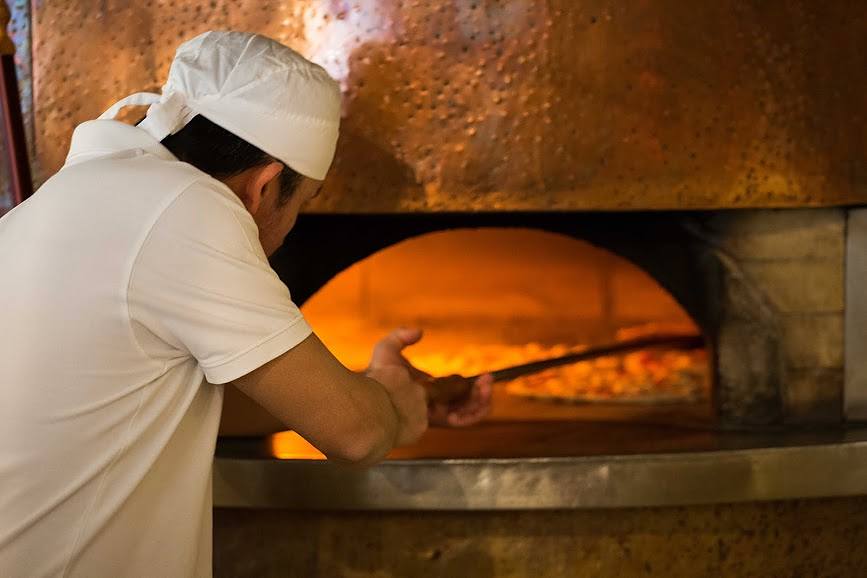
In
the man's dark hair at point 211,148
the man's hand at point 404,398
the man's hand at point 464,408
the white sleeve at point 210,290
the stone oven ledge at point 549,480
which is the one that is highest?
the man's dark hair at point 211,148

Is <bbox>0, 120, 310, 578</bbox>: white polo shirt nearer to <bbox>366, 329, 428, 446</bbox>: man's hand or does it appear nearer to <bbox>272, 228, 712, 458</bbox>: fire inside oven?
<bbox>366, 329, 428, 446</bbox>: man's hand

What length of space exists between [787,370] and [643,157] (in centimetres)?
62

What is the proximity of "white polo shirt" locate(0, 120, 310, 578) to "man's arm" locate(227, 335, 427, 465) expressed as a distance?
3 cm

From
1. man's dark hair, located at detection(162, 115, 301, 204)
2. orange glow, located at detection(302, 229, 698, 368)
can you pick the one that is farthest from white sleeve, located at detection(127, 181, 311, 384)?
orange glow, located at detection(302, 229, 698, 368)

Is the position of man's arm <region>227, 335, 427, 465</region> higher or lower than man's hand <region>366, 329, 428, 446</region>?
higher

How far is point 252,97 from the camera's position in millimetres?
1363

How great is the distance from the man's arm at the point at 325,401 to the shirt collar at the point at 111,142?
31 centimetres

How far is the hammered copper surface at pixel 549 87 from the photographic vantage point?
2109mm

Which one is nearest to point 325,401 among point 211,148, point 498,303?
point 211,148

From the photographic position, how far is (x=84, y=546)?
4.25 ft

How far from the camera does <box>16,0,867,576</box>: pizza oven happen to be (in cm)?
211

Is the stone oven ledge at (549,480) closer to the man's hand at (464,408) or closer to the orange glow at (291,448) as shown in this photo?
the orange glow at (291,448)

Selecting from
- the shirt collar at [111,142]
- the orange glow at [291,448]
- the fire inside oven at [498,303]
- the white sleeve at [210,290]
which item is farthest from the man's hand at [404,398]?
the fire inside oven at [498,303]

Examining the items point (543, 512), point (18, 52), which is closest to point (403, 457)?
point (543, 512)
